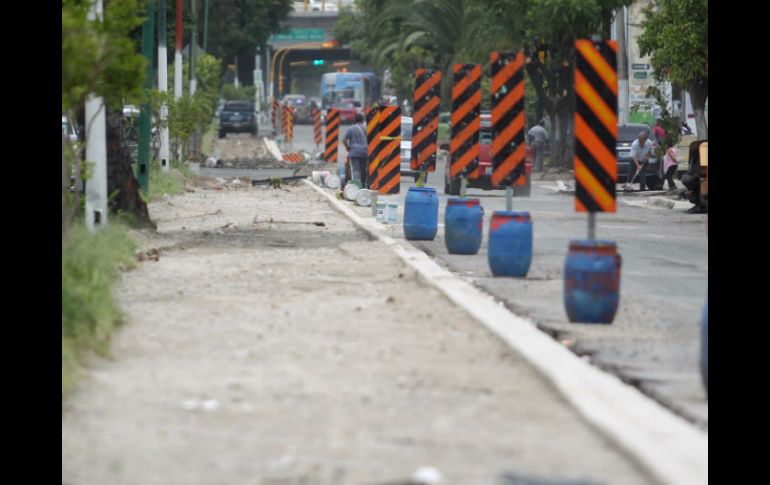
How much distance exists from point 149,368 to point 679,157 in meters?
29.0

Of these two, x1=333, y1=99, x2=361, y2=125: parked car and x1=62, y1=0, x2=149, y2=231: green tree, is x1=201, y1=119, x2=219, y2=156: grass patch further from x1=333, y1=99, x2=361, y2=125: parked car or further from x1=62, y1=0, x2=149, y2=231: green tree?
x1=62, y1=0, x2=149, y2=231: green tree

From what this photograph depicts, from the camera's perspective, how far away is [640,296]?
50.7ft

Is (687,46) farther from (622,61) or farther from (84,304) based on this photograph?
(84,304)

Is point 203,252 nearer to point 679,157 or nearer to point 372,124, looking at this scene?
point 372,124

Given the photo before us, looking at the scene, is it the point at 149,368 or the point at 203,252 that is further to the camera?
the point at 203,252

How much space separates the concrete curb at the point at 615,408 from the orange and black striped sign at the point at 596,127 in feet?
3.81

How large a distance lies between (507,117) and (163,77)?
19412mm

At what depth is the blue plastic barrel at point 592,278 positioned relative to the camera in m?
12.7

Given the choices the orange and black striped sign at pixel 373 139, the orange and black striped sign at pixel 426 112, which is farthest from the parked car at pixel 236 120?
the orange and black striped sign at pixel 426 112

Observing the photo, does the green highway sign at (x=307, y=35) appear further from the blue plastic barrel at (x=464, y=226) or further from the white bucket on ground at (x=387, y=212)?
the blue plastic barrel at (x=464, y=226)

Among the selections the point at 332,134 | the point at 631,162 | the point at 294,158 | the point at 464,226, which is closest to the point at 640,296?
the point at 464,226
